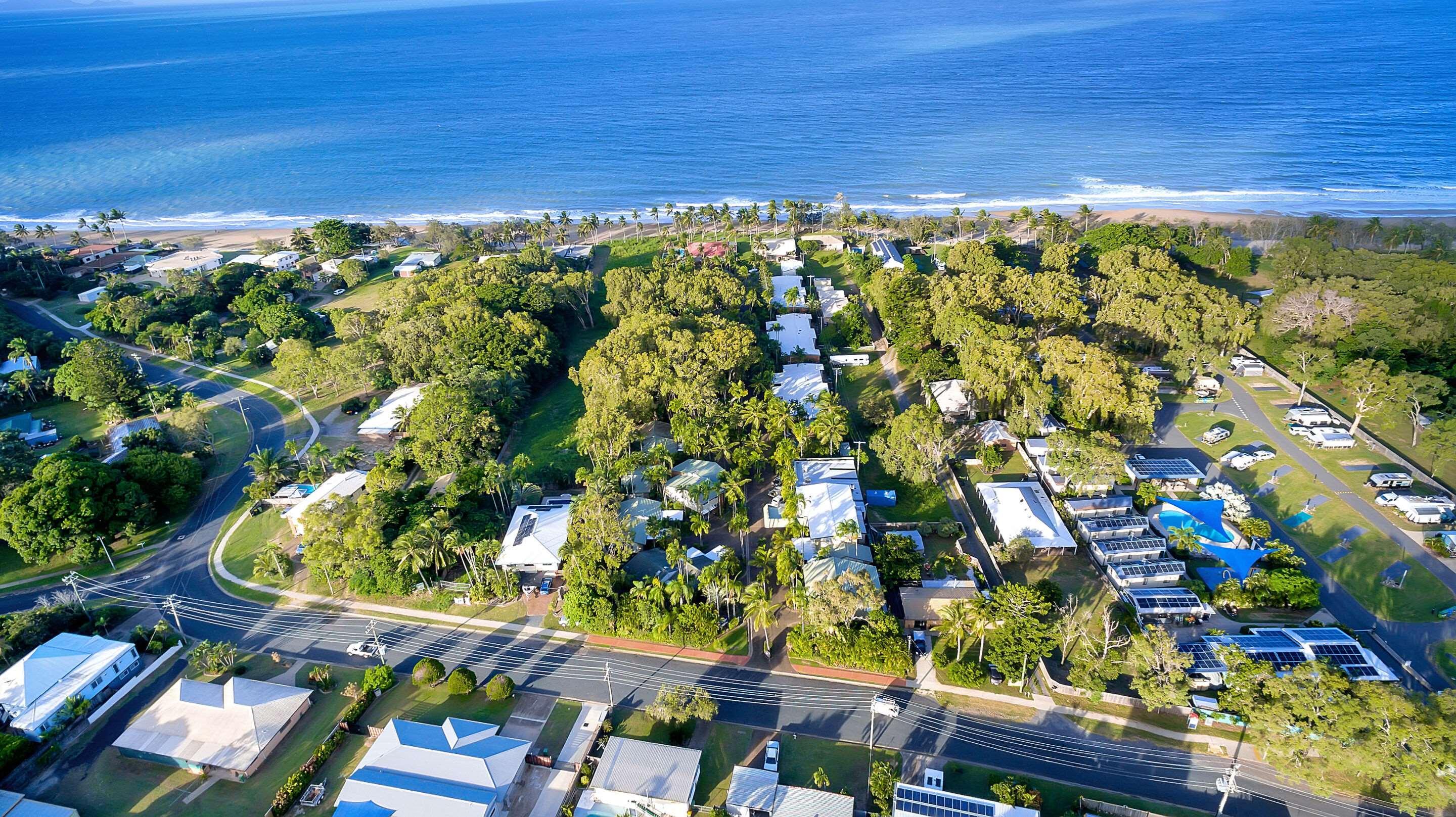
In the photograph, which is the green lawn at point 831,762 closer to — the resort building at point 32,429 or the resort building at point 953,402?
the resort building at point 953,402

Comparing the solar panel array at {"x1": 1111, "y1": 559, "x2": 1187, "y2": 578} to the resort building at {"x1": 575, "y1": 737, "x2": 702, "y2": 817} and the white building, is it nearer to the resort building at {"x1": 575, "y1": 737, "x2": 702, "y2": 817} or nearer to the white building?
the resort building at {"x1": 575, "y1": 737, "x2": 702, "y2": 817}

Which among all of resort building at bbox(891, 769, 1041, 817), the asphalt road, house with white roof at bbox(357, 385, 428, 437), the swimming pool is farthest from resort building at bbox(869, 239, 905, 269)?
resort building at bbox(891, 769, 1041, 817)

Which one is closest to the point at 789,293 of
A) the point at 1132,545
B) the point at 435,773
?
the point at 1132,545

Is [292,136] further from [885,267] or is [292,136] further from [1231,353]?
[1231,353]

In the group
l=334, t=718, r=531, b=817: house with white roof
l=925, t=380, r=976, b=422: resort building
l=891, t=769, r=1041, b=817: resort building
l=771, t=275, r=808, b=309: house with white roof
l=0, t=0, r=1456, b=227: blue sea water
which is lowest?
l=891, t=769, r=1041, b=817: resort building

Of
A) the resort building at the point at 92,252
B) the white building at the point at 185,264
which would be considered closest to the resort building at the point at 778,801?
the white building at the point at 185,264

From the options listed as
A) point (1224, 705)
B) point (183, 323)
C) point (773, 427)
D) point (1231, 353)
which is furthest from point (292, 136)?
point (1224, 705)

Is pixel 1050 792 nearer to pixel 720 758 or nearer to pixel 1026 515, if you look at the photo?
pixel 720 758
